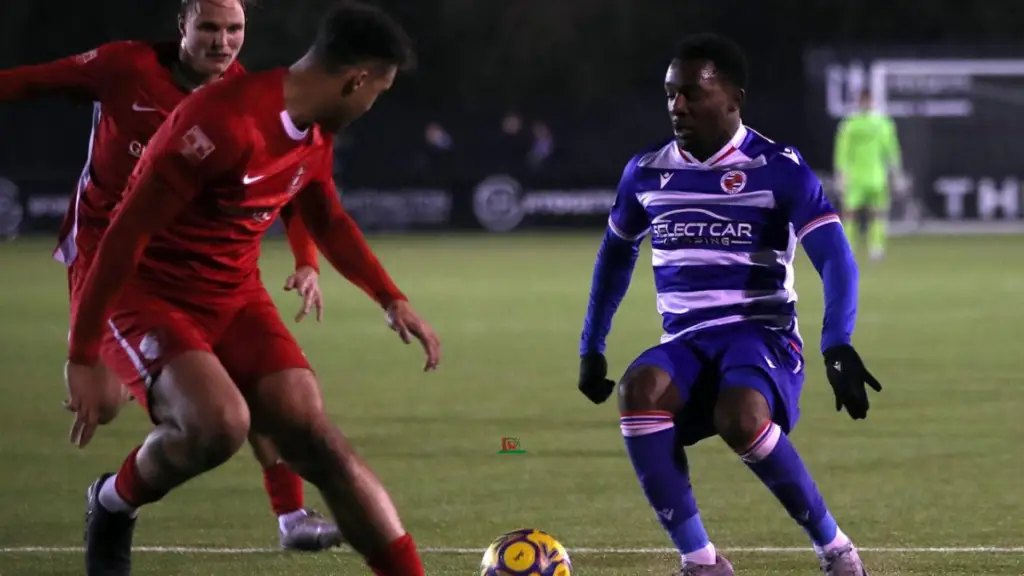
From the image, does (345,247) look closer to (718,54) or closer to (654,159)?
(654,159)

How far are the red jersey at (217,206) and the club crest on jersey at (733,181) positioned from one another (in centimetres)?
108

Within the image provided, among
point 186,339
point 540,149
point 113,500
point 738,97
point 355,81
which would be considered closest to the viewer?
point 355,81

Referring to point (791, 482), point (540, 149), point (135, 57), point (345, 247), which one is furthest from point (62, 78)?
point (540, 149)

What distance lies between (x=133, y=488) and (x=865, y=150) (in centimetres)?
1949

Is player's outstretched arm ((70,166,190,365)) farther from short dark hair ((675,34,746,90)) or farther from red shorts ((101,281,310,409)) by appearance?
short dark hair ((675,34,746,90))

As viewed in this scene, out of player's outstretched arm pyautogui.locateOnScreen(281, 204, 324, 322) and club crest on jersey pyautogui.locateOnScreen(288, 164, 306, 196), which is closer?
club crest on jersey pyautogui.locateOnScreen(288, 164, 306, 196)

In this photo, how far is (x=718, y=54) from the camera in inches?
225

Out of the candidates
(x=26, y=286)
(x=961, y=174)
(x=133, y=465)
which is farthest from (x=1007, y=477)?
(x=961, y=174)

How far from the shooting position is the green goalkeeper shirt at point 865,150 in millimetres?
23766

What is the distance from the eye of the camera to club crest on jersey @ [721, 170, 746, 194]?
18.6ft

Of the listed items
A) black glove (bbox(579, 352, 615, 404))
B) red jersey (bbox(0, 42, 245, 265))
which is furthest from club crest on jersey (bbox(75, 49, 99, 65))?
black glove (bbox(579, 352, 615, 404))

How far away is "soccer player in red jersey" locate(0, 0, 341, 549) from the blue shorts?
129 cm

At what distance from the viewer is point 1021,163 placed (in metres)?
28.4

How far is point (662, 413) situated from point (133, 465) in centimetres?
158
